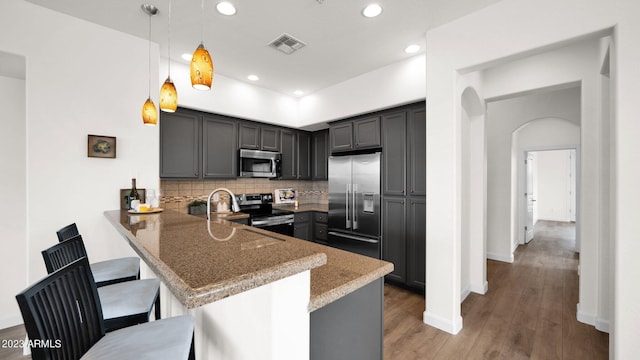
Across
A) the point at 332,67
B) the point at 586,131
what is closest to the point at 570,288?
the point at 586,131

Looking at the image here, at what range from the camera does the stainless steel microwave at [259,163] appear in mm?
3881

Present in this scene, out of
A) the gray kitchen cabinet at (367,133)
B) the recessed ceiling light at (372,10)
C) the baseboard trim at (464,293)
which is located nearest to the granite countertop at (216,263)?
the recessed ceiling light at (372,10)

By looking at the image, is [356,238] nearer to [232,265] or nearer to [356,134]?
[356,134]

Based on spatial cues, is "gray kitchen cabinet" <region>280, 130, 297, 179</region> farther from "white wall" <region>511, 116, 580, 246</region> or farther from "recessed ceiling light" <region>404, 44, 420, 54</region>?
"white wall" <region>511, 116, 580, 246</region>

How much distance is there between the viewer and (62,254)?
1.30 m

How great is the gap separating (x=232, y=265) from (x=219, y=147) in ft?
10.6

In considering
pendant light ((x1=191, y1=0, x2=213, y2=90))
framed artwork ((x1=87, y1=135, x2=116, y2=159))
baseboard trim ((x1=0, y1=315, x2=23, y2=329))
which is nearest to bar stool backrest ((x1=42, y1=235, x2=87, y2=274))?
pendant light ((x1=191, y1=0, x2=213, y2=90))

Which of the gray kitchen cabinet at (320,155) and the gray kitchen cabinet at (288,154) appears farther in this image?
the gray kitchen cabinet at (320,155)

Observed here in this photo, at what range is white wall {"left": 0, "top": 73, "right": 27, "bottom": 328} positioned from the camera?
2549 mm

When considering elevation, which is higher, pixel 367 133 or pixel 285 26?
pixel 285 26

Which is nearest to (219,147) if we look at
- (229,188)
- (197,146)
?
(197,146)

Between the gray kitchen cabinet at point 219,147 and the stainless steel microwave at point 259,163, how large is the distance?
0.12m

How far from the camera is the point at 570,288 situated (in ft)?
A: 10.8

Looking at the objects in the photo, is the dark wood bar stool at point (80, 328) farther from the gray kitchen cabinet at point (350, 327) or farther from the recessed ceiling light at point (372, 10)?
the recessed ceiling light at point (372, 10)
